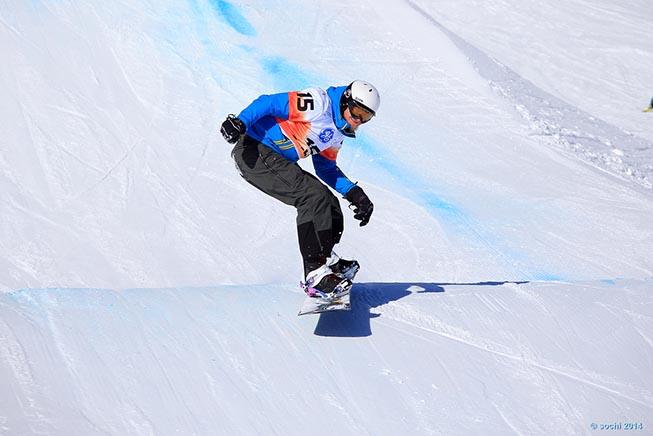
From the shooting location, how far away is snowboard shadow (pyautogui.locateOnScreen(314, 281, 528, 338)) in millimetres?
5566

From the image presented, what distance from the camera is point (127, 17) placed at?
9.84m

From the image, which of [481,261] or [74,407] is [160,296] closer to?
[74,407]

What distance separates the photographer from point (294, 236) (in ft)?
23.2

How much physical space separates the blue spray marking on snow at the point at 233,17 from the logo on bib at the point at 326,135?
4848mm

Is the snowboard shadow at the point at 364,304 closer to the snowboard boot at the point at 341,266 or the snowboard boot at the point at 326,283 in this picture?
the snowboard boot at the point at 326,283

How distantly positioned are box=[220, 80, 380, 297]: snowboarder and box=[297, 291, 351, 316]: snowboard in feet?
0.15

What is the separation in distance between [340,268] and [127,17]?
5.69 meters

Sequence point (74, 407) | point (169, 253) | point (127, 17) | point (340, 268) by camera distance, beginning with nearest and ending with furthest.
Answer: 1. point (74, 407)
2. point (340, 268)
3. point (169, 253)
4. point (127, 17)

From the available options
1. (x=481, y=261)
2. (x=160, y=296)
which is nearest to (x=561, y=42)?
(x=481, y=261)

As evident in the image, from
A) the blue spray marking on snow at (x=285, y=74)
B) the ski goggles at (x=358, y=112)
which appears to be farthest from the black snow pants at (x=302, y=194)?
the blue spray marking on snow at (x=285, y=74)

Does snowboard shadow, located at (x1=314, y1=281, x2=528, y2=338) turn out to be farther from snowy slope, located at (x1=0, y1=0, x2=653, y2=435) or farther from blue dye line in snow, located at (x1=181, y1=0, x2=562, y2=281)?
blue dye line in snow, located at (x1=181, y1=0, x2=562, y2=281)

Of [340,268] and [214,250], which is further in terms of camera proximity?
[214,250]

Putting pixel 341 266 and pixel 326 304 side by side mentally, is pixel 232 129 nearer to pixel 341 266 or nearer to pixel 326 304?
pixel 341 266

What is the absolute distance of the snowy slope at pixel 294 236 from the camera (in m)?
4.86
